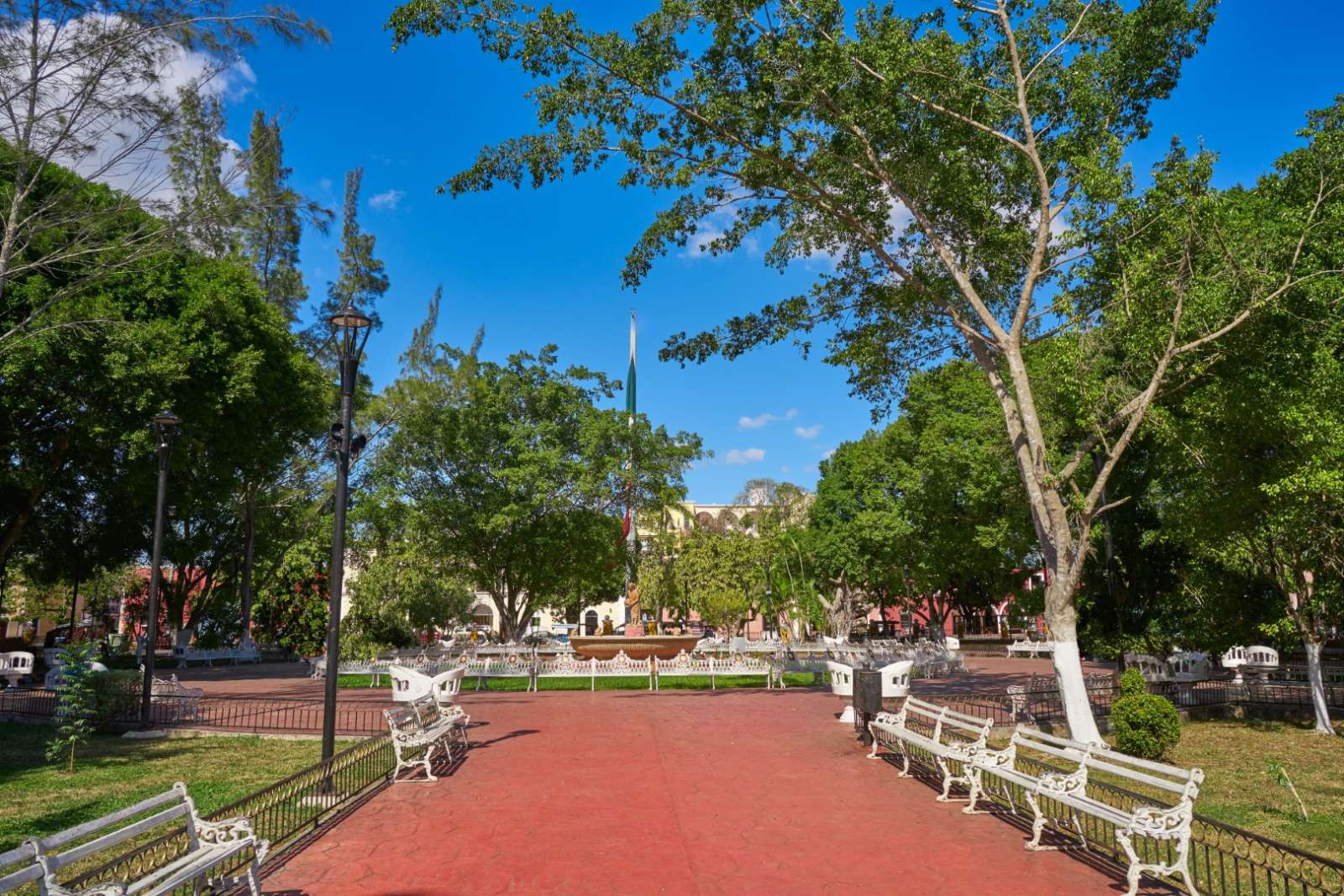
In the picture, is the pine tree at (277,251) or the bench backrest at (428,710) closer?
the bench backrest at (428,710)

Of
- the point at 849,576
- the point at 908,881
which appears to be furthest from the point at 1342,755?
the point at 849,576

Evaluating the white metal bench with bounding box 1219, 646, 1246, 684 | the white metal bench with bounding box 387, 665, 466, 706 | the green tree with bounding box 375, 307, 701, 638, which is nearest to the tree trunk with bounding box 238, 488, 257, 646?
the green tree with bounding box 375, 307, 701, 638

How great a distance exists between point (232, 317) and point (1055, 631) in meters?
20.5

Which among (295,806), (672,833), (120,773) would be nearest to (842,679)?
→ (672,833)

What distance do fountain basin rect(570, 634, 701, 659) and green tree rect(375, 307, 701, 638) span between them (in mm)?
2230

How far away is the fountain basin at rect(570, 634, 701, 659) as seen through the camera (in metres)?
24.8

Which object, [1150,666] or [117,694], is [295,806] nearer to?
[117,694]

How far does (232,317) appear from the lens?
21.7m

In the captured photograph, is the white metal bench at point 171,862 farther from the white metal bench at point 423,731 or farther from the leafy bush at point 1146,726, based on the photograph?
the leafy bush at point 1146,726

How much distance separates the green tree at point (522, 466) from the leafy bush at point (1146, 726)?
14.4 meters

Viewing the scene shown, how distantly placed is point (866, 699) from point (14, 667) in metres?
22.3

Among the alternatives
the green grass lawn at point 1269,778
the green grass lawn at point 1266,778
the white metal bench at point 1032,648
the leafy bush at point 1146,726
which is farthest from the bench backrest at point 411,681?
the white metal bench at point 1032,648

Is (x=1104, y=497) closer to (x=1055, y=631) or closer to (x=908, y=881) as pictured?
(x=1055, y=631)

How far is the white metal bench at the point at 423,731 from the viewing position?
975 cm
